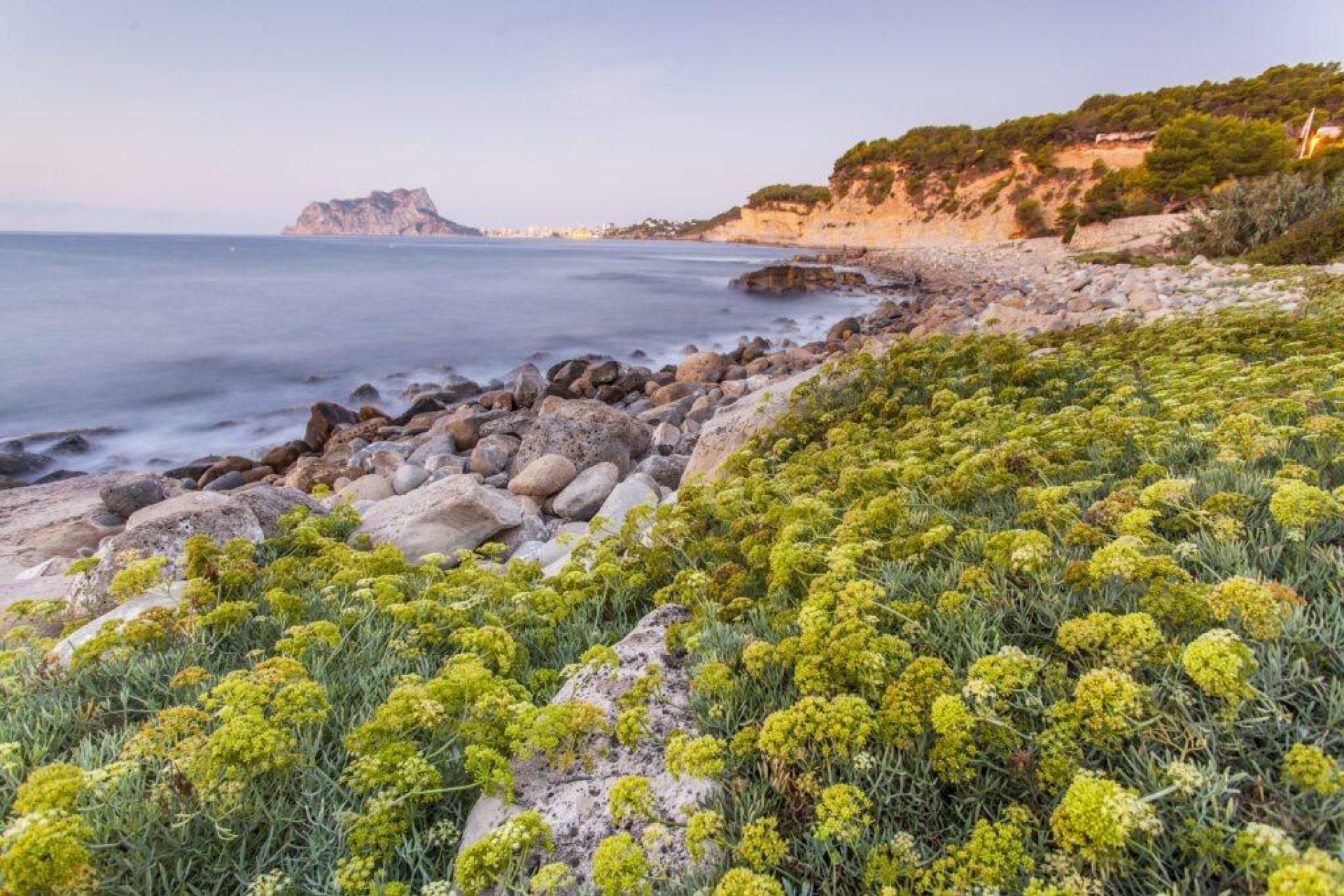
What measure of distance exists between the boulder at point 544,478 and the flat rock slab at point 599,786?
519 cm

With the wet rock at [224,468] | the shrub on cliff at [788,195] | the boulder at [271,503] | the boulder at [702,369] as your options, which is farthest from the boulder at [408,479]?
the shrub on cliff at [788,195]

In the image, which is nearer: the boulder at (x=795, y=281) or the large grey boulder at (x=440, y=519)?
the large grey boulder at (x=440, y=519)

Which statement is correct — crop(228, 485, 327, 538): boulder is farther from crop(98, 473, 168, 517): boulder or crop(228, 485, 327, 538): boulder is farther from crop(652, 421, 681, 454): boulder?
crop(652, 421, 681, 454): boulder

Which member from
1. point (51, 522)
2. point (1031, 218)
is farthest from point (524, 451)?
point (1031, 218)

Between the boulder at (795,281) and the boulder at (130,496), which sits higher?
the boulder at (795,281)

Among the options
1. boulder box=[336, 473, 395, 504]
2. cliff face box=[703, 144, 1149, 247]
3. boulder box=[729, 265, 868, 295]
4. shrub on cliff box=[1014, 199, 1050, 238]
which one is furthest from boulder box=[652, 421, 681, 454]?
shrub on cliff box=[1014, 199, 1050, 238]

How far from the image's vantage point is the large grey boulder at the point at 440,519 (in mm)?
5512

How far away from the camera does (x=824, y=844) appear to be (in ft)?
6.36

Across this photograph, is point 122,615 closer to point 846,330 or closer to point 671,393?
point 671,393

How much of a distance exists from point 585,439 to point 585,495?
63.2 inches

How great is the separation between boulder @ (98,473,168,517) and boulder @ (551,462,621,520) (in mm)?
4456

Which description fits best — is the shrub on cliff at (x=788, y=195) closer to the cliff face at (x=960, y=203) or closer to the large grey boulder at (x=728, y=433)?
the cliff face at (x=960, y=203)

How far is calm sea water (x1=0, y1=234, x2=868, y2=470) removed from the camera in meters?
A: 15.1

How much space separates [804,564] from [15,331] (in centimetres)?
3407
